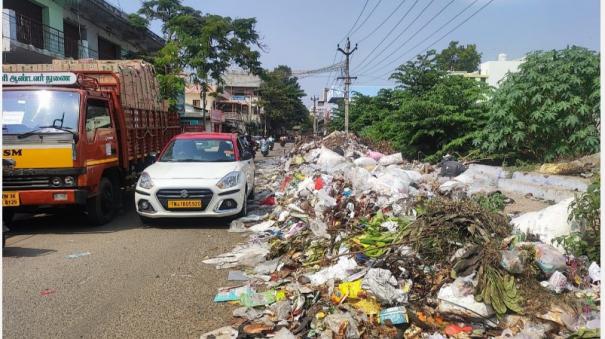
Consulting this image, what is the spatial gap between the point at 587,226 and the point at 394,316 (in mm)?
2197

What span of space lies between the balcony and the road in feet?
32.2

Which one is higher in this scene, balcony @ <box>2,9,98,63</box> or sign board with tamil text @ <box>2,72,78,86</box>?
balcony @ <box>2,9,98,63</box>

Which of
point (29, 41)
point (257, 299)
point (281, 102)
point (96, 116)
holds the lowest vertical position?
point (257, 299)

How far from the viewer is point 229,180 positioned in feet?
26.3

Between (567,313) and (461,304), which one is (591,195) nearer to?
(567,313)

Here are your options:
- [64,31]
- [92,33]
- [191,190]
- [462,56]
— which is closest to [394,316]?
[191,190]

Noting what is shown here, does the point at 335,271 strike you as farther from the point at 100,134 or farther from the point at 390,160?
the point at 390,160

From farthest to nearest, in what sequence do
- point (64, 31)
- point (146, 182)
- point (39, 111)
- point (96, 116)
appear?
point (64, 31)
point (96, 116)
point (146, 182)
point (39, 111)

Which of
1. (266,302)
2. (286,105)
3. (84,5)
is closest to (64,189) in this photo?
(266,302)

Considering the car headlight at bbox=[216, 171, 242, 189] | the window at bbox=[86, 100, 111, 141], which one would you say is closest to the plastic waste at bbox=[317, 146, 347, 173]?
the car headlight at bbox=[216, 171, 242, 189]

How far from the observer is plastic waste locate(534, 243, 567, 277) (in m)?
4.20

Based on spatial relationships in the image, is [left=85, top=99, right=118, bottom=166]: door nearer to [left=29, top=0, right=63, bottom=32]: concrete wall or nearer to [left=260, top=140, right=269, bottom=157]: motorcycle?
[left=29, top=0, right=63, bottom=32]: concrete wall

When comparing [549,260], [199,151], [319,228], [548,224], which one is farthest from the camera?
[199,151]

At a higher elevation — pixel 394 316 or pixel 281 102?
pixel 281 102
